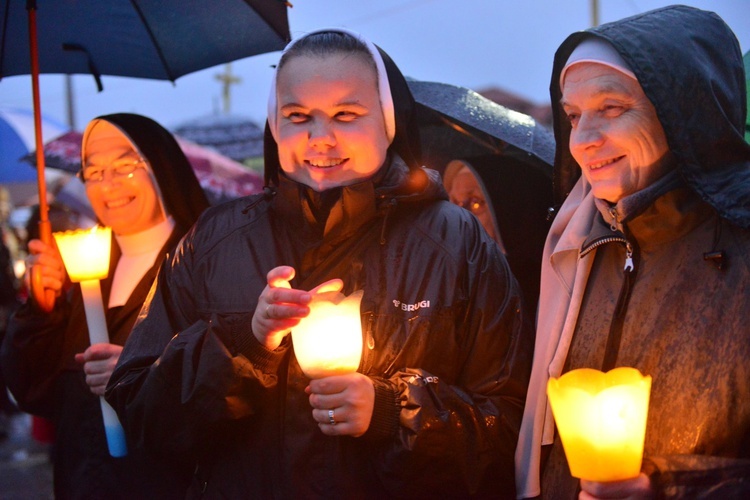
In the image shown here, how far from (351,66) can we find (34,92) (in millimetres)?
1923

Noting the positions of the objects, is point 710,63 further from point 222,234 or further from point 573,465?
point 222,234

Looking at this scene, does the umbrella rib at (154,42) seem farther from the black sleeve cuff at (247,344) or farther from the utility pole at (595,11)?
the utility pole at (595,11)

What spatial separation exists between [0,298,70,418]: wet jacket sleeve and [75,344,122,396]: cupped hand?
52 cm

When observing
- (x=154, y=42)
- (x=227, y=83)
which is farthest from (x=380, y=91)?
(x=227, y=83)

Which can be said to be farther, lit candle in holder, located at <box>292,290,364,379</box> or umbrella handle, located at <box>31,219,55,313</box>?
umbrella handle, located at <box>31,219,55,313</box>

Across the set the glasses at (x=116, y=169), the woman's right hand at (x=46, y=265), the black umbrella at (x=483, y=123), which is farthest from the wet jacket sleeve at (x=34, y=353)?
the black umbrella at (x=483, y=123)

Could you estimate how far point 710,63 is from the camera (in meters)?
2.38

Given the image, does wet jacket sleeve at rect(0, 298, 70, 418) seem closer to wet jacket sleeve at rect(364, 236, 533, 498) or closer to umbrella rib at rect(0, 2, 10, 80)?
umbrella rib at rect(0, 2, 10, 80)

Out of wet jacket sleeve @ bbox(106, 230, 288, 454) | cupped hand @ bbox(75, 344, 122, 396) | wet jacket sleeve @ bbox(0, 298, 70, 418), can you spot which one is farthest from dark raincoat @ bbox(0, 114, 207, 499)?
wet jacket sleeve @ bbox(106, 230, 288, 454)

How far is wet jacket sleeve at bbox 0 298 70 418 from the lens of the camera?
3.72 metres

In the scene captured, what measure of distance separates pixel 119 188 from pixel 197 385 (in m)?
1.65

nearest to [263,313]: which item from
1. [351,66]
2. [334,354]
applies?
[334,354]

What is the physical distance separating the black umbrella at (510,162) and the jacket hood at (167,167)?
1275 millimetres

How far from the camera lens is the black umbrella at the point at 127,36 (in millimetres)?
3857
